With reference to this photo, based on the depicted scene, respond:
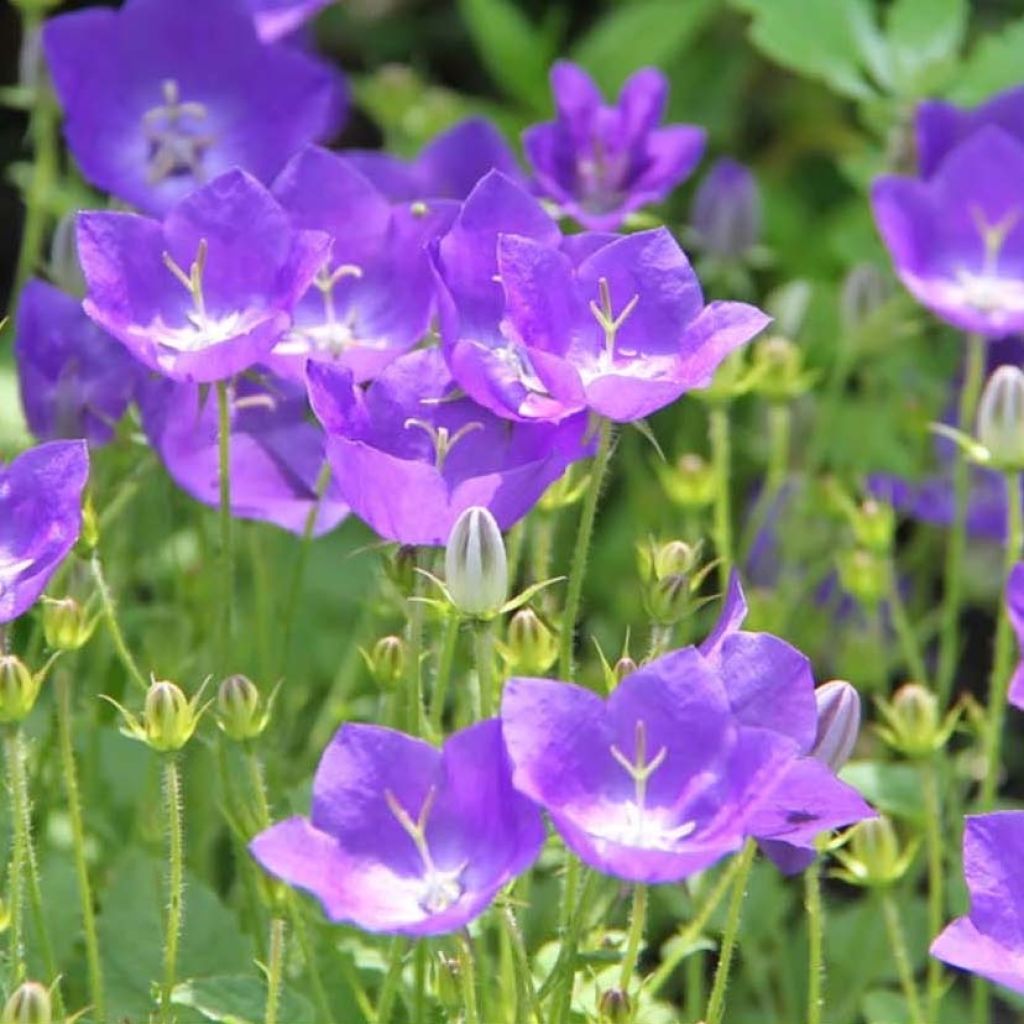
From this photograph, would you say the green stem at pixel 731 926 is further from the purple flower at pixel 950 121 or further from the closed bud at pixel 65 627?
the purple flower at pixel 950 121

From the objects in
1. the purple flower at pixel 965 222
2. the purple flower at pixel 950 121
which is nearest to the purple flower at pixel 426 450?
the purple flower at pixel 965 222

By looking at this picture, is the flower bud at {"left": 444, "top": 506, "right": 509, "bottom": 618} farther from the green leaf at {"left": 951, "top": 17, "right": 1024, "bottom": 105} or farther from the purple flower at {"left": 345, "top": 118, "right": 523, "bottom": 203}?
the green leaf at {"left": 951, "top": 17, "right": 1024, "bottom": 105}

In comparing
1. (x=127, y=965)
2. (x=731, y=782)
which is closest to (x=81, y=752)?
(x=127, y=965)

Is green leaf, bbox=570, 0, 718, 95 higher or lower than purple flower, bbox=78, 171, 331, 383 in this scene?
lower

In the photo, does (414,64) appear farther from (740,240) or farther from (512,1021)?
(512,1021)

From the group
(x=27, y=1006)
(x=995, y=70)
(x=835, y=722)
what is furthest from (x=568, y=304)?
(x=995, y=70)

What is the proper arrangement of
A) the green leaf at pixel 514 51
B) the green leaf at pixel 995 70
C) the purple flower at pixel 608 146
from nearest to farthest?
1. the purple flower at pixel 608 146
2. the green leaf at pixel 995 70
3. the green leaf at pixel 514 51

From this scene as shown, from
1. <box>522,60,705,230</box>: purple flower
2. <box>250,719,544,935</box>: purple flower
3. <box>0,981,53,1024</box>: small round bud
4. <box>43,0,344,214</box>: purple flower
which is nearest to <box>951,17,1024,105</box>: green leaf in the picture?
<box>522,60,705,230</box>: purple flower
